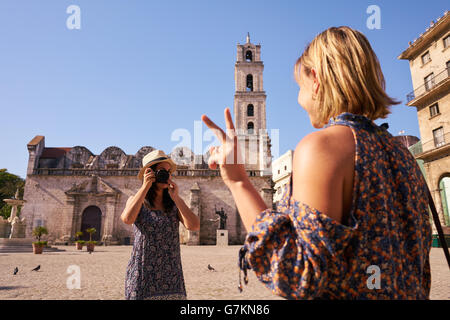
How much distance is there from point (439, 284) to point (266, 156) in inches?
985

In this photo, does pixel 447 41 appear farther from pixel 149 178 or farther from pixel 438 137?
pixel 149 178

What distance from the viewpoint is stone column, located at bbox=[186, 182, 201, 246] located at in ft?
82.9

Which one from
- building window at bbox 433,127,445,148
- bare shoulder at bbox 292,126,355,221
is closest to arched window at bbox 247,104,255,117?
building window at bbox 433,127,445,148

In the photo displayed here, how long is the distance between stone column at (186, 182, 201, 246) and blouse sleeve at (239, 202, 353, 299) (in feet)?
82.4

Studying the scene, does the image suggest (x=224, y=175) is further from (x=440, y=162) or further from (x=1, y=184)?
(x=1, y=184)

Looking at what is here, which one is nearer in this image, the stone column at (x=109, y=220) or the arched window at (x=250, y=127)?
the stone column at (x=109, y=220)

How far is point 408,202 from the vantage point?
0.98 meters

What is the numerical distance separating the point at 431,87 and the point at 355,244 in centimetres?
2461

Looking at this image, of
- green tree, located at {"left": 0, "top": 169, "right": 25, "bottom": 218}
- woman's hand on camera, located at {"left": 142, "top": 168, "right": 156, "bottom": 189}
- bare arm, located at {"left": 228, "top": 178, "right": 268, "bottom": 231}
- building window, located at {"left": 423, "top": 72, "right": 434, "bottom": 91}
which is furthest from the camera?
green tree, located at {"left": 0, "top": 169, "right": 25, "bottom": 218}

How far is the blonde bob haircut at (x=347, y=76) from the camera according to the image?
1.02 metres

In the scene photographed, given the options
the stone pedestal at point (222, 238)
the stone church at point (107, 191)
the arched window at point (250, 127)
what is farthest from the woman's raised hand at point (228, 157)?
the arched window at point (250, 127)

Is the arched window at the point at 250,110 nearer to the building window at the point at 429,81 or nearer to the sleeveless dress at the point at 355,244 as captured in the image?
the building window at the point at 429,81

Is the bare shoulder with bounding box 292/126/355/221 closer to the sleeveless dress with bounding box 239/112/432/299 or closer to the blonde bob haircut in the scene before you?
the sleeveless dress with bounding box 239/112/432/299
